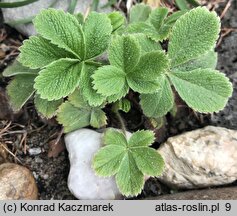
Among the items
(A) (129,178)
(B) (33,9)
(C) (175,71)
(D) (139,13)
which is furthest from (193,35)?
(B) (33,9)

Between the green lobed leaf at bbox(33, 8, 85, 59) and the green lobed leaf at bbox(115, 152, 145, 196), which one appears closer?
the green lobed leaf at bbox(33, 8, 85, 59)

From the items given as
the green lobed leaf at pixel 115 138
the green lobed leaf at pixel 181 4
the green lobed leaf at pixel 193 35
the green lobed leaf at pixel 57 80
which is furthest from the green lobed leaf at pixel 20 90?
the green lobed leaf at pixel 181 4

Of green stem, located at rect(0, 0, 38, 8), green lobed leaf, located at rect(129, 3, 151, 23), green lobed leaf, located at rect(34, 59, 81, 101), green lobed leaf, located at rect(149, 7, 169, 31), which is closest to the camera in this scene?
green lobed leaf, located at rect(34, 59, 81, 101)

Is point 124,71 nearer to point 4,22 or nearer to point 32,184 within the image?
point 32,184

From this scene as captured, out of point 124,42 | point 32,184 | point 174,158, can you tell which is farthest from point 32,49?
point 174,158

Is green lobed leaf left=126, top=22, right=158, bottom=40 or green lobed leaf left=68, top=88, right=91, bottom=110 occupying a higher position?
green lobed leaf left=126, top=22, right=158, bottom=40

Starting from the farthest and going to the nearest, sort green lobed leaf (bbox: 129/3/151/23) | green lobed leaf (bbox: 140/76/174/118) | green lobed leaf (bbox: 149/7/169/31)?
green lobed leaf (bbox: 129/3/151/23) → green lobed leaf (bbox: 149/7/169/31) → green lobed leaf (bbox: 140/76/174/118)

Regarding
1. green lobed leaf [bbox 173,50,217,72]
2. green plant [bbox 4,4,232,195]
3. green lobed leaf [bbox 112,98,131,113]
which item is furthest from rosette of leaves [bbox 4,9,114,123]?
green lobed leaf [bbox 173,50,217,72]

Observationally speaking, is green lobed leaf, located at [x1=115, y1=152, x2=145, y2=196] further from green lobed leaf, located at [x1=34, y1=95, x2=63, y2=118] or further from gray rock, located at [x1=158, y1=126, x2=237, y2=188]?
green lobed leaf, located at [x1=34, y1=95, x2=63, y2=118]

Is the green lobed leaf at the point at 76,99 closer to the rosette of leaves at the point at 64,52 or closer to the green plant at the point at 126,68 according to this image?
the green plant at the point at 126,68
